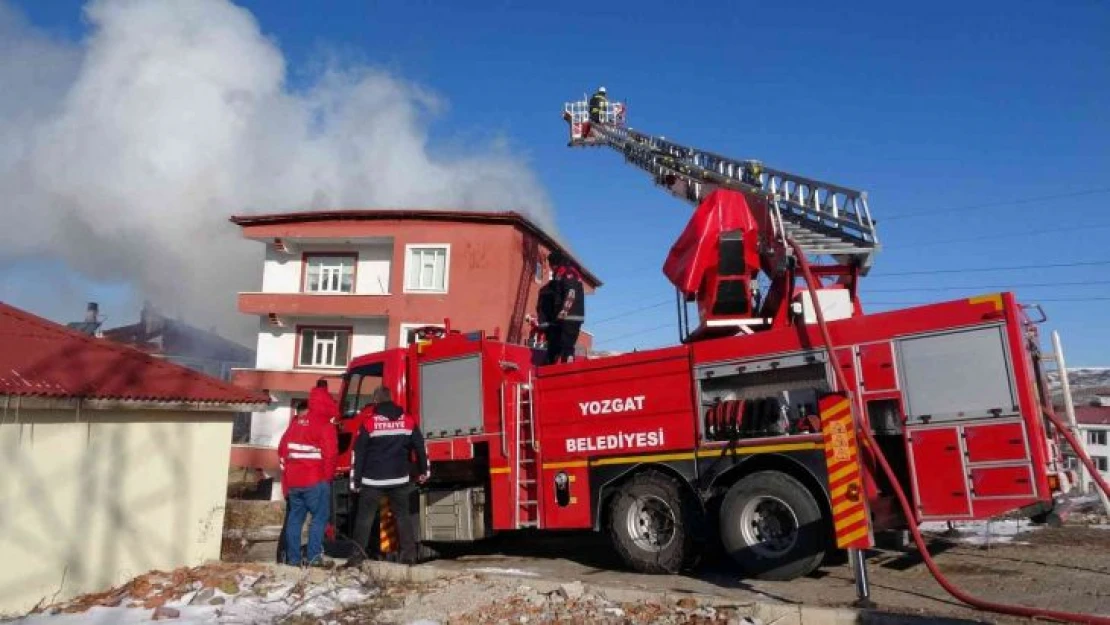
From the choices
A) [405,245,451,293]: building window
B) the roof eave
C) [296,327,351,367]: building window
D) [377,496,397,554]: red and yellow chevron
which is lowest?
[377,496,397,554]: red and yellow chevron

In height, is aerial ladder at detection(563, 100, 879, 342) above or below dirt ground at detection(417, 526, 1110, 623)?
above

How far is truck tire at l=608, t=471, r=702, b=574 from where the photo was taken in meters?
7.44

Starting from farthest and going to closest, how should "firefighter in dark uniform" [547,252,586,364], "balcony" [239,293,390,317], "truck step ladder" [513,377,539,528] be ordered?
"balcony" [239,293,390,317] → "firefighter in dark uniform" [547,252,586,364] → "truck step ladder" [513,377,539,528]

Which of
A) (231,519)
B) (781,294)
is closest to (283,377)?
(231,519)

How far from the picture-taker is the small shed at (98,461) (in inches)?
250

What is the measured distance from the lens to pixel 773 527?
6.95m

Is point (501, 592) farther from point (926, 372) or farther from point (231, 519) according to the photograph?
point (231, 519)

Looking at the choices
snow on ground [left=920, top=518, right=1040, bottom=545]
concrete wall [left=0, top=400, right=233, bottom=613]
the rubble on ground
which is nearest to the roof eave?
concrete wall [left=0, top=400, right=233, bottom=613]

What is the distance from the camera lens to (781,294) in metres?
8.81

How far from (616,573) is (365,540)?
2602mm

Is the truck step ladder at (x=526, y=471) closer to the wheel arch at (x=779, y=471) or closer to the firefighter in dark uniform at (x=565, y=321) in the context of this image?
the firefighter in dark uniform at (x=565, y=321)

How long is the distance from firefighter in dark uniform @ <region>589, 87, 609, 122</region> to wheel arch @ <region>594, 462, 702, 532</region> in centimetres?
2101

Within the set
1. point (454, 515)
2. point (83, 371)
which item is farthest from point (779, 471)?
point (83, 371)

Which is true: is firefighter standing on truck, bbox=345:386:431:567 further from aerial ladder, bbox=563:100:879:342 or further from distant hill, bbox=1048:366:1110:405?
distant hill, bbox=1048:366:1110:405
